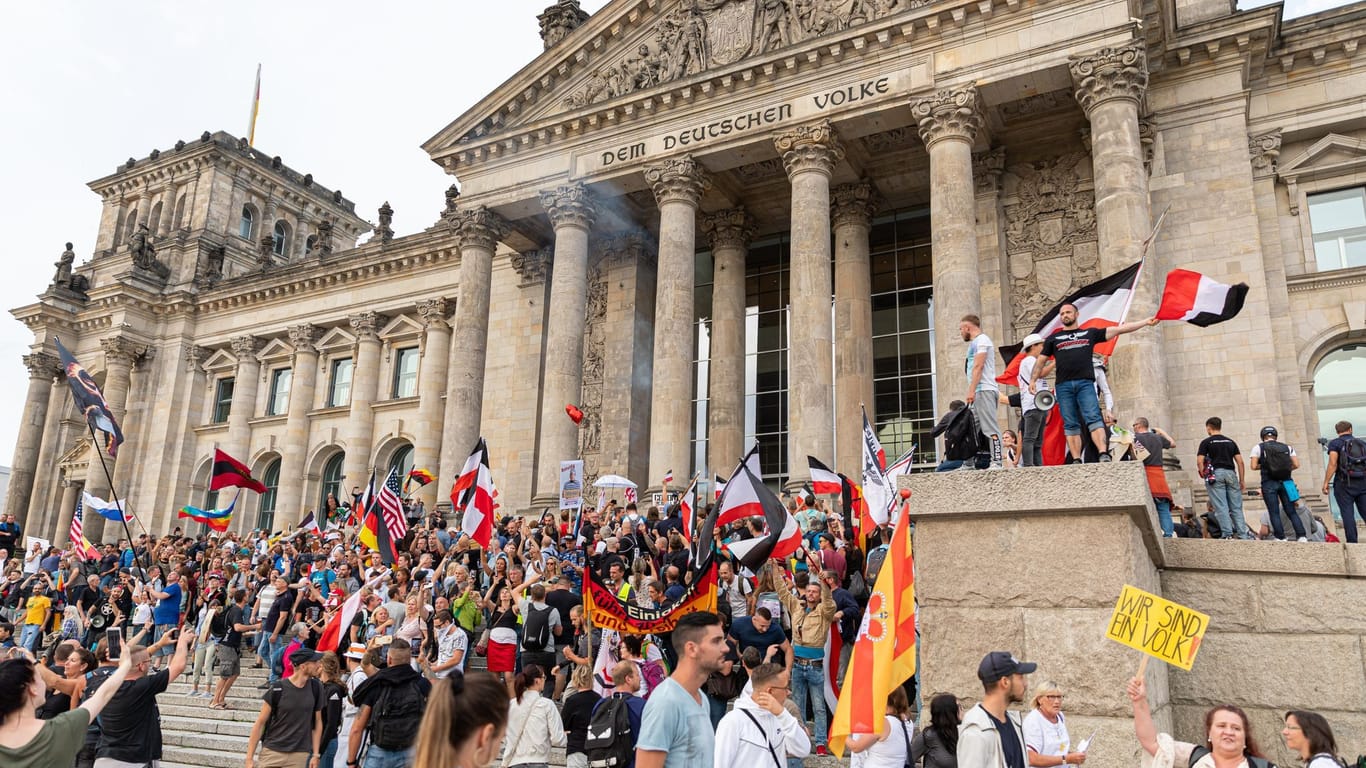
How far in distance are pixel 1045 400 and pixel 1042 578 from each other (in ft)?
8.15

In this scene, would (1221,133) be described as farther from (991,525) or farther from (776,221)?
(991,525)

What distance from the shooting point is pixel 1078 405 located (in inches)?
336

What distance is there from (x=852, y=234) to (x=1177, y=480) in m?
10.6

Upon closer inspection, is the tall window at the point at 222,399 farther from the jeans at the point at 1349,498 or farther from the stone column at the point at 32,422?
the jeans at the point at 1349,498

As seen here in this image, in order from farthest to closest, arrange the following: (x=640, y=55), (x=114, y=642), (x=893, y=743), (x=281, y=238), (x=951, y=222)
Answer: (x=281, y=238) < (x=640, y=55) < (x=951, y=222) < (x=114, y=642) < (x=893, y=743)

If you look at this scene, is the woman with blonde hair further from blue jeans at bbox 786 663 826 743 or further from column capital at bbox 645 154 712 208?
column capital at bbox 645 154 712 208

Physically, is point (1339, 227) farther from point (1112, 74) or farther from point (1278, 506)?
point (1278, 506)

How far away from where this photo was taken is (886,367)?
83.0ft

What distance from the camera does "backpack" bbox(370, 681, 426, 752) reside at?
7641 mm

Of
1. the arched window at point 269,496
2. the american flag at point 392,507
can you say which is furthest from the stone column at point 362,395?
the american flag at point 392,507

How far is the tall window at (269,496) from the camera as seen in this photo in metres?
38.5

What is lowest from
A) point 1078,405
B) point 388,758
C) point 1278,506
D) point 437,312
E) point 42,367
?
point 388,758

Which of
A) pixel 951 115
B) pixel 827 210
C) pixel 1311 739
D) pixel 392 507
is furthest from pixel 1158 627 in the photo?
pixel 827 210

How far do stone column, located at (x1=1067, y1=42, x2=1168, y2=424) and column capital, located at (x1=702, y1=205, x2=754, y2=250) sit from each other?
9.93m
